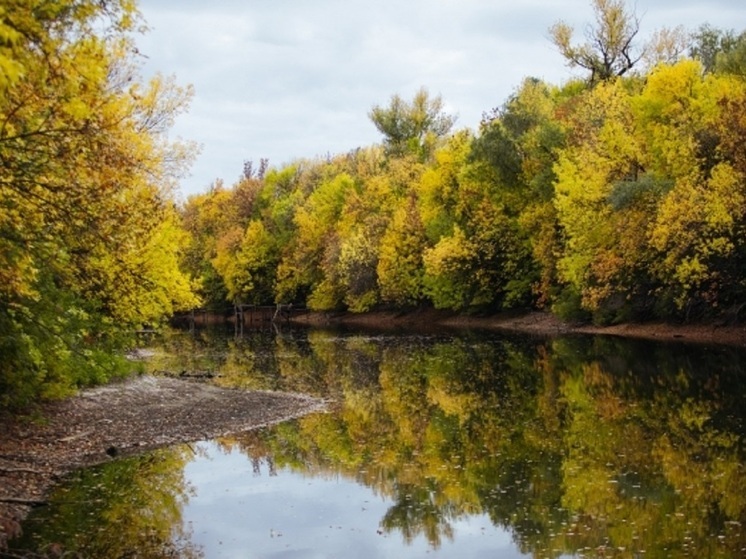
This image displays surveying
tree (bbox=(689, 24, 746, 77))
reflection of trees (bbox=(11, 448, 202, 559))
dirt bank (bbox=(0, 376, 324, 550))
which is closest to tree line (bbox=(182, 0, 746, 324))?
tree (bbox=(689, 24, 746, 77))

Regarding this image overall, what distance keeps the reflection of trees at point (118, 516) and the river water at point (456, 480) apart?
0.20 feet

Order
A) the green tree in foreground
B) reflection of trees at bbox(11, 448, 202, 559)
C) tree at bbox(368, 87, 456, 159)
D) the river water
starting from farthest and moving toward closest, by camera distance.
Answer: tree at bbox(368, 87, 456, 159) → the river water → reflection of trees at bbox(11, 448, 202, 559) → the green tree in foreground

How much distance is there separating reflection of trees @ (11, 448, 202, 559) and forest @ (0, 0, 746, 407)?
→ 330 cm

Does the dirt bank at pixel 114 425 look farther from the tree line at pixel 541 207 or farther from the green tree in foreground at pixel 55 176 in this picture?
the tree line at pixel 541 207

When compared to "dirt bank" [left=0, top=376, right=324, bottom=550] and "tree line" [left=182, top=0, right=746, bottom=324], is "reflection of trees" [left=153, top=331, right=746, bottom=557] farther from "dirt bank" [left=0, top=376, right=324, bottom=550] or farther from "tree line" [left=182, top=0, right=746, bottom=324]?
"tree line" [left=182, top=0, right=746, bottom=324]

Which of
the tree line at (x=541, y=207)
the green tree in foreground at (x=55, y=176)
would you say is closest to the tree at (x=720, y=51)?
the tree line at (x=541, y=207)

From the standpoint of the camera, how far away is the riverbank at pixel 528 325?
1831 inches

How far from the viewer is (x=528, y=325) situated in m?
66.1

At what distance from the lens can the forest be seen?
43.9 feet

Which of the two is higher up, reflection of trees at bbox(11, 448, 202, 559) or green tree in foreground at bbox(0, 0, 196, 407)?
green tree in foreground at bbox(0, 0, 196, 407)

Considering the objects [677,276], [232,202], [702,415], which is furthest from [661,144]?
[232,202]

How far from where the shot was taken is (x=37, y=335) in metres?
17.4

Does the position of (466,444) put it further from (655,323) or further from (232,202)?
(232,202)

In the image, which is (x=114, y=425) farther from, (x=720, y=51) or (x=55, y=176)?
(x=720, y=51)
